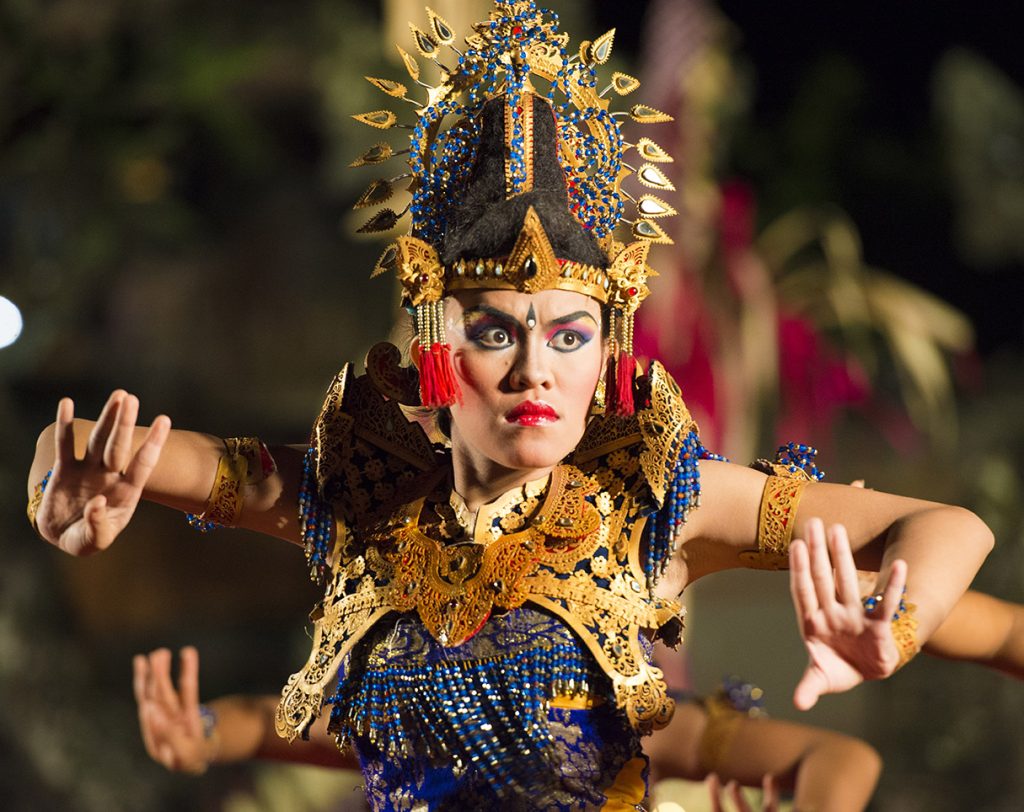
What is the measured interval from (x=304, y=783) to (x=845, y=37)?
354 cm

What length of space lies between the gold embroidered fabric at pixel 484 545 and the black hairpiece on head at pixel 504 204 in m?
0.24

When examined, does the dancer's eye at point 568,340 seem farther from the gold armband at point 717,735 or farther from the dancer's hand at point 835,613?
the gold armband at point 717,735

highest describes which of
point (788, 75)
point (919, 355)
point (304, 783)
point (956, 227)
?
point (788, 75)

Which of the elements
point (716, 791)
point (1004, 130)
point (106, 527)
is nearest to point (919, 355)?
point (1004, 130)

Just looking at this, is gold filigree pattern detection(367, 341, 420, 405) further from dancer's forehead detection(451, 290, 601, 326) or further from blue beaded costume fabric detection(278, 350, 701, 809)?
dancer's forehead detection(451, 290, 601, 326)

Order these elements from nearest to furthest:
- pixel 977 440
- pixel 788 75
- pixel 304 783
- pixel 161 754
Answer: pixel 161 754 < pixel 304 783 < pixel 977 440 < pixel 788 75

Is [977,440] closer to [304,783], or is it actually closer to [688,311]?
[688,311]

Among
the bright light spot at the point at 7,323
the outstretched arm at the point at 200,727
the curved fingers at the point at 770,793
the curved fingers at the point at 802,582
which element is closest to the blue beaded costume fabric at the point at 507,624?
the curved fingers at the point at 802,582

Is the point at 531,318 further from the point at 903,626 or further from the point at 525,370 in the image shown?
the point at 903,626

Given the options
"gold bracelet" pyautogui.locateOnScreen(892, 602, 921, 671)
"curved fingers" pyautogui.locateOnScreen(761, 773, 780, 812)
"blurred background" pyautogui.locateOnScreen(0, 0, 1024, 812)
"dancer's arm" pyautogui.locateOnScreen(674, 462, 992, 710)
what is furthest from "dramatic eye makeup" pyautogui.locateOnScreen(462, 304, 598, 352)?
"blurred background" pyautogui.locateOnScreen(0, 0, 1024, 812)

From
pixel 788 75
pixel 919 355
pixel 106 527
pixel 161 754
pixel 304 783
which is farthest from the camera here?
pixel 788 75

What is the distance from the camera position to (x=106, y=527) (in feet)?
7.91

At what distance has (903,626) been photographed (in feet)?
7.30

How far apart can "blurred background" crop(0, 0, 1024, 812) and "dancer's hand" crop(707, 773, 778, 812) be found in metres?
2.11
